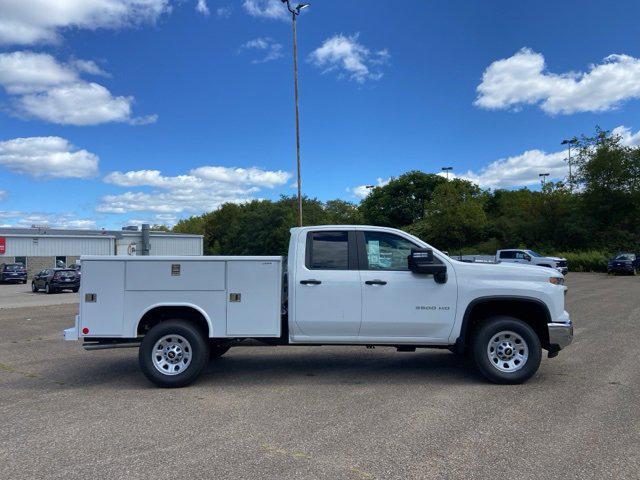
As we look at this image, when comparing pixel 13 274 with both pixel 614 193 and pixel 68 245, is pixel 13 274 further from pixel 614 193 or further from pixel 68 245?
pixel 614 193

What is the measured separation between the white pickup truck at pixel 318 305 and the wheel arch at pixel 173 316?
0.03 metres

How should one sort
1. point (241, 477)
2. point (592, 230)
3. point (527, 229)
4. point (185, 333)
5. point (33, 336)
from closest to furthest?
point (241, 477) → point (185, 333) → point (33, 336) → point (592, 230) → point (527, 229)

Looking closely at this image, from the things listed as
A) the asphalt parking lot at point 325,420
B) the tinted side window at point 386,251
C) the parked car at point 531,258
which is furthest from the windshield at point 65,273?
the tinted side window at point 386,251

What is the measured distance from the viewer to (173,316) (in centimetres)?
687

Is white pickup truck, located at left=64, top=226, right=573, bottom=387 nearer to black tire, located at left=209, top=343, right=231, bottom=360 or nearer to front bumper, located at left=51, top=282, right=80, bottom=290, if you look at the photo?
black tire, located at left=209, top=343, right=231, bottom=360

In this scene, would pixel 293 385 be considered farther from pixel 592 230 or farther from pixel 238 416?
pixel 592 230

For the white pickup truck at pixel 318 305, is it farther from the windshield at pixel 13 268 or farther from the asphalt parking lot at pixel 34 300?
the windshield at pixel 13 268

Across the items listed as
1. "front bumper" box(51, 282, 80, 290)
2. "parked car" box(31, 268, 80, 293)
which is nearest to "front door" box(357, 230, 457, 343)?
"parked car" box(31, 268, 80, 293)

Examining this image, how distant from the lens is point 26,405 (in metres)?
5.93

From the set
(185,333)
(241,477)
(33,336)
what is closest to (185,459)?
(241,477)

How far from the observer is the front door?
21.6ft

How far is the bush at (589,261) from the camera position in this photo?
41.7m

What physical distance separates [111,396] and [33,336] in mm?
6319

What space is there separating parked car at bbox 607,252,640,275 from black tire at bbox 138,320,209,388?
37.9 meters
